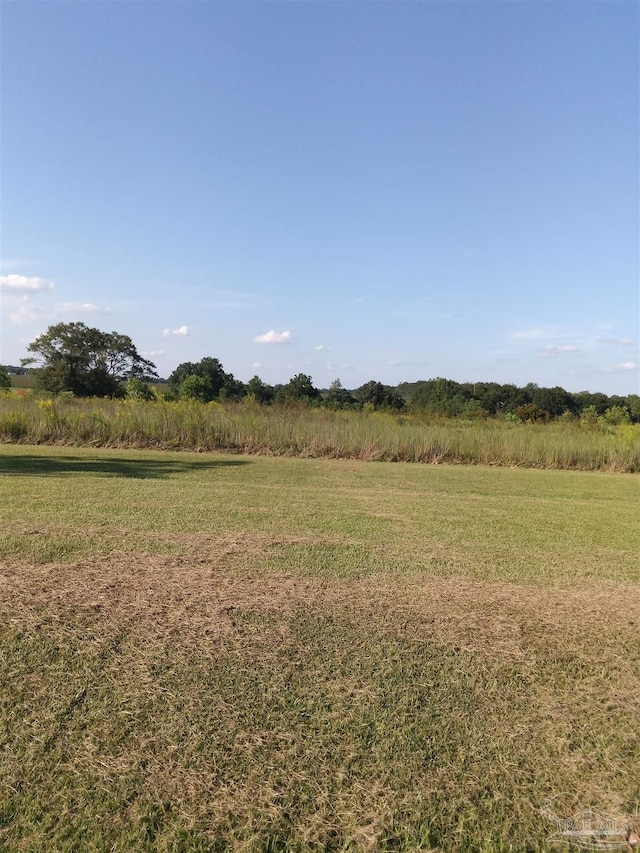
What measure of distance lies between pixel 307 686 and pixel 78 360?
1563 inches

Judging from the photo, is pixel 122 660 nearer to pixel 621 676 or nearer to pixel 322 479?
pixel 621 676

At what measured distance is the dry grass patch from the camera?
1.49 m

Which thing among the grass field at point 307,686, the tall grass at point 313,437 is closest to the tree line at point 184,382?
the tall grass at point 313,437

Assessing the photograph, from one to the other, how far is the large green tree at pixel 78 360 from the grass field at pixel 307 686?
3452 cm

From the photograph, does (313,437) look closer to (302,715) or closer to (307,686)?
(307,686)

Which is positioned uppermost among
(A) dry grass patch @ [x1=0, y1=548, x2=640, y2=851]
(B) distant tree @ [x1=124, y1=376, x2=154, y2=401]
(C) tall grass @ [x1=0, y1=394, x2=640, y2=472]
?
(B) distant tree @ [x1=124, y1=376, x2=154, y2=401]

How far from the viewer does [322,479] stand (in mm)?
7875

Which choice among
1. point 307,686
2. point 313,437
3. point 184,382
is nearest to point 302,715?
point 307,686

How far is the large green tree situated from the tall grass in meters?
24.4

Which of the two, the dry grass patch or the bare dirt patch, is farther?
the bare dirt patch

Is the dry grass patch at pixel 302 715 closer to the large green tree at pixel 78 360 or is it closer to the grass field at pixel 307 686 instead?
the grass field at pixel 307 686

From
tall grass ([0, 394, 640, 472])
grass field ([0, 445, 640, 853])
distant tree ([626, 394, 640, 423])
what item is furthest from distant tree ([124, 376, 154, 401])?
distant tree ([626, 394, 640, 423])

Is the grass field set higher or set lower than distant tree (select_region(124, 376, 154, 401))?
lower

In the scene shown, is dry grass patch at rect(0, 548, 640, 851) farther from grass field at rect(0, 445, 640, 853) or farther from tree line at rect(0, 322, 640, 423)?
tree line at rect(0, 322, 640, 423)
